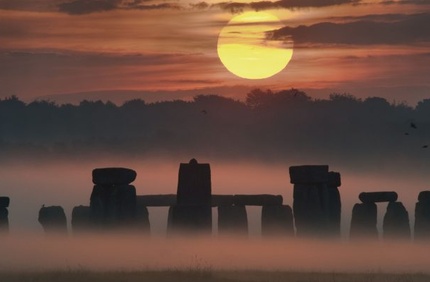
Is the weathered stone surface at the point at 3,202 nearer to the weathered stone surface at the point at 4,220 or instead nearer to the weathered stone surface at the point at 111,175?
the weathered stone surface at the point at 4,220

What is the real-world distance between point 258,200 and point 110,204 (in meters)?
4.23

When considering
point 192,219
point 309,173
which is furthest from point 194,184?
point 309,173

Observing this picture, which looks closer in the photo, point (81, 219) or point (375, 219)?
point (81, 219)

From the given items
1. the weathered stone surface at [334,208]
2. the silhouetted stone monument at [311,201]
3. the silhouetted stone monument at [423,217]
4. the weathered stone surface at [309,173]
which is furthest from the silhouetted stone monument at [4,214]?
the silhouetted stone monument at [423,217]

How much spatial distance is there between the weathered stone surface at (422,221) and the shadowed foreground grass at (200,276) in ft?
29.5

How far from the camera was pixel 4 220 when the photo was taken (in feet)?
147

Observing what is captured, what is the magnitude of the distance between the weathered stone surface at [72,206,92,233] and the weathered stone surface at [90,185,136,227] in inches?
22.6

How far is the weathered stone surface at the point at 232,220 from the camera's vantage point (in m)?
43.9

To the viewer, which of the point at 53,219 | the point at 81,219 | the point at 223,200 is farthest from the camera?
the point at 81,219

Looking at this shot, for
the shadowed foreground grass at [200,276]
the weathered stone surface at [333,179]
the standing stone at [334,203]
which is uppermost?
the weathered stone surface at [333,179]

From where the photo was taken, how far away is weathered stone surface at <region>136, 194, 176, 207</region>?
45188 millimetres

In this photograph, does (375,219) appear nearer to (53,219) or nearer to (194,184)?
(194,184)

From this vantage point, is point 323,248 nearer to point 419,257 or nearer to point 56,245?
point 419,257

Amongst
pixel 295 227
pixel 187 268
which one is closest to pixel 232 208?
pixel 295 227
